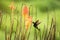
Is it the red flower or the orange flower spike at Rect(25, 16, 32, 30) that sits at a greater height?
the red flower

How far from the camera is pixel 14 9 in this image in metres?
1.44

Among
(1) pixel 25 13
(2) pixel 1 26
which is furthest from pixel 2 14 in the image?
(1) pixel 25 13

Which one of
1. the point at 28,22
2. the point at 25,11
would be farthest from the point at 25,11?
the point at 28,22

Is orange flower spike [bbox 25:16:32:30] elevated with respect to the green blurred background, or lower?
lower

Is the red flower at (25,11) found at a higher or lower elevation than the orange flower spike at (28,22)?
higher

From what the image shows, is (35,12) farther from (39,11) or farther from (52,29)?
(52,29)

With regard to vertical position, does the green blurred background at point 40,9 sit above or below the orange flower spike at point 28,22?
above

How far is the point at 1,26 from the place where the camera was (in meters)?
1.41

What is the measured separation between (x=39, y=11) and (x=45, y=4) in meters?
0.09

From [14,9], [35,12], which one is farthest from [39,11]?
[14,9]

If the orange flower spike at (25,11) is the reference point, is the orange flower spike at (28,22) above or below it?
below

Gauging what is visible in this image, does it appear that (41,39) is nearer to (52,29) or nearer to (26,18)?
(52,29)

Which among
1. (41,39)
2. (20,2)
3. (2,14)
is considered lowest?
(41,39)

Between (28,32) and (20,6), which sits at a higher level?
(20,6)
